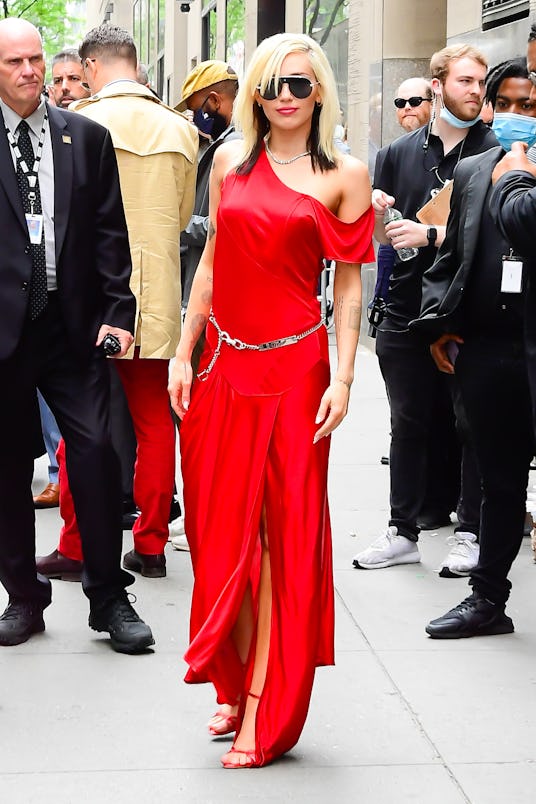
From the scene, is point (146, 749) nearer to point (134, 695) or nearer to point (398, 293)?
point (134, 695)

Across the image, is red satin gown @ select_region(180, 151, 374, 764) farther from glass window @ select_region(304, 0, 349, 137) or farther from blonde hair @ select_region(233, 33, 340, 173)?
glass window @ select_region(304, 0, 349, 137)

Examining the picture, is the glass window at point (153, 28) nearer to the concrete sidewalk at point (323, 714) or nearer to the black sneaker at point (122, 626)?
the concrete sidewalk at point (323, 714)

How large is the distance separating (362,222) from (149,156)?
219cm

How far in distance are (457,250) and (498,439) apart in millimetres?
741

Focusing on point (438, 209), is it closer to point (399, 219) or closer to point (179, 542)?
point (399, 219)

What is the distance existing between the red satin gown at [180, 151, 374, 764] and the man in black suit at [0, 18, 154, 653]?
986mm

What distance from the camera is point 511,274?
480 centimetres

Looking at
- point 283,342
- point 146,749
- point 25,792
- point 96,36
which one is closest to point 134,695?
point 146,749

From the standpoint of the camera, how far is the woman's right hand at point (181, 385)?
13.9ft

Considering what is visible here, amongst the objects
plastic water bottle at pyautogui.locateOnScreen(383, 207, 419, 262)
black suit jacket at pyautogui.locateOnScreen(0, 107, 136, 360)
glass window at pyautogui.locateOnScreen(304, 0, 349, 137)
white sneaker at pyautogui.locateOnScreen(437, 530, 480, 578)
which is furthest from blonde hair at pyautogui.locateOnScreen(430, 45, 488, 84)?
glass window at pyautogui.locateOnScreen(304, 0, 349, 137)

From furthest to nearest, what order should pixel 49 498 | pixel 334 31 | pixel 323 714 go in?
pixel 334 31
pixel 49 498
pixel 323 714

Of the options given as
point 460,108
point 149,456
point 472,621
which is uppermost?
point 460,108

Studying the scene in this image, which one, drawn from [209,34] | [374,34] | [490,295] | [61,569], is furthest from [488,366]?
[209,34]

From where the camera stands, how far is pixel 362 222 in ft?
A: 13.6
